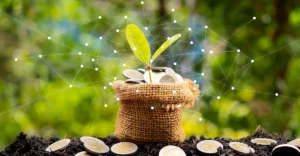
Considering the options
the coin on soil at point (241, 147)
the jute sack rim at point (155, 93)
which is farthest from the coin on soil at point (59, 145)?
the coin on soil at point (241, 147)

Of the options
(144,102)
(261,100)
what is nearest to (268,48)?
(261,100)

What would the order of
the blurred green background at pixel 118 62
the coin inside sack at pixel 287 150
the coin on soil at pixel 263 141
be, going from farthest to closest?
1. the blurred green background at pixel 118 62
2. the coin on soil at pixel 263 141
3. the coin inside sack at pixel 287 150

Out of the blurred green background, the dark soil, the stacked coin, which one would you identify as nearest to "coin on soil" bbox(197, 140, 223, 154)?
the dark soil

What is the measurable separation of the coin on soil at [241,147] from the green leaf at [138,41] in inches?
7.9

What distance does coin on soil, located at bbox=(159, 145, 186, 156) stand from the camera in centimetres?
75

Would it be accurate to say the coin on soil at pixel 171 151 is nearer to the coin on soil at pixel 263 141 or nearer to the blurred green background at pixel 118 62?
the coin on soil at pixel 263 141

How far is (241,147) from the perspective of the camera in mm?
793

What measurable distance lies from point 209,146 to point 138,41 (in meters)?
0.21

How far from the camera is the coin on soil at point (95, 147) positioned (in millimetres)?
760

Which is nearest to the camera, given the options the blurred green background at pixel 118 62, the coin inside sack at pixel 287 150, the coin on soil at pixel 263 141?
the coin inside sack at pixel 287 150

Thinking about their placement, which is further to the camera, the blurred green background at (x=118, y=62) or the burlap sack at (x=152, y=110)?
the blurred green background at (x=118, y=62)

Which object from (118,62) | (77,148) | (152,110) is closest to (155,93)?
(152,110)

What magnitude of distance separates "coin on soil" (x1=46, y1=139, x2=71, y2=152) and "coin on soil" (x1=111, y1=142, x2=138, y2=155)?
77 mm

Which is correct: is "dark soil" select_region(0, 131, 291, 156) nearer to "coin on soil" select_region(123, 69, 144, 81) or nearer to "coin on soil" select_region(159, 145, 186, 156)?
"coin on soil" select_region(159, 145, 186, 156)
